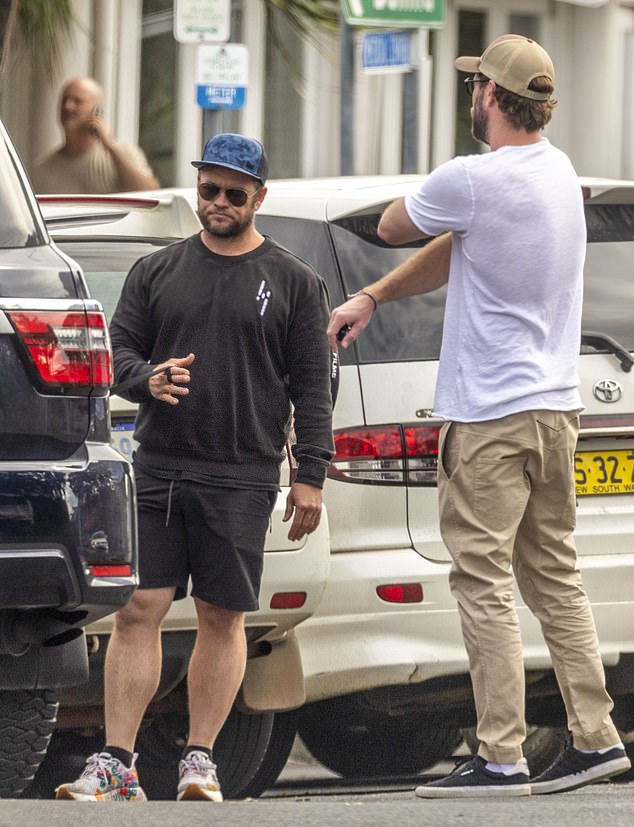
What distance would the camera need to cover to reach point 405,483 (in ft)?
20.8

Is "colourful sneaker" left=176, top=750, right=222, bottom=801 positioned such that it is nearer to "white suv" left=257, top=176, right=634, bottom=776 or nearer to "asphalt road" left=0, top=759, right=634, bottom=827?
"asphalt road" left=0, top=759, right=634, bottom=827

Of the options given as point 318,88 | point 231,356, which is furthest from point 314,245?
point 318,88

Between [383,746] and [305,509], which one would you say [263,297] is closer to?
[305,509]

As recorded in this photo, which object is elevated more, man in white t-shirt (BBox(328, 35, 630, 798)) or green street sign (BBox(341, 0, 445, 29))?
green street sign (BBox(341, 0, 445, 29))

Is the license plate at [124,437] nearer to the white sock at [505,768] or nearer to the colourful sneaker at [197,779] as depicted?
the colourful sneaker at [197,779]

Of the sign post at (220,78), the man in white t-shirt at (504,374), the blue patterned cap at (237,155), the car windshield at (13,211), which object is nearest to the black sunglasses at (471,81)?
the man in white t-shirt at (504,374)

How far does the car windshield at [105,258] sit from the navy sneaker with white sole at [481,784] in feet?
5.43

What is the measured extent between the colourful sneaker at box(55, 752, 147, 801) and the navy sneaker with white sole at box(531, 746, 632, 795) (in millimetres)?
1056

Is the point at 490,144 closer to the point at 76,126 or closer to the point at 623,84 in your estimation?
the point at 76,126

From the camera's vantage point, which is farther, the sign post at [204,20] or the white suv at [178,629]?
the sign post at [204,20]

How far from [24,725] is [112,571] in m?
0.77

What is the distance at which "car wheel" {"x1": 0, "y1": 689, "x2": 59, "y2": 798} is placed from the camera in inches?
212

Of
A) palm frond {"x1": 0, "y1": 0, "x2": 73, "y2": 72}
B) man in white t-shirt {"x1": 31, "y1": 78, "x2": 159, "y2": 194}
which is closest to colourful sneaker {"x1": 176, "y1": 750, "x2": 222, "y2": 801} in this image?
man in white t-shirt {"x1": 31, "y1": 78, "x2": 159, "y2": 194}

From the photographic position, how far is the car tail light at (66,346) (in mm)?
4730
